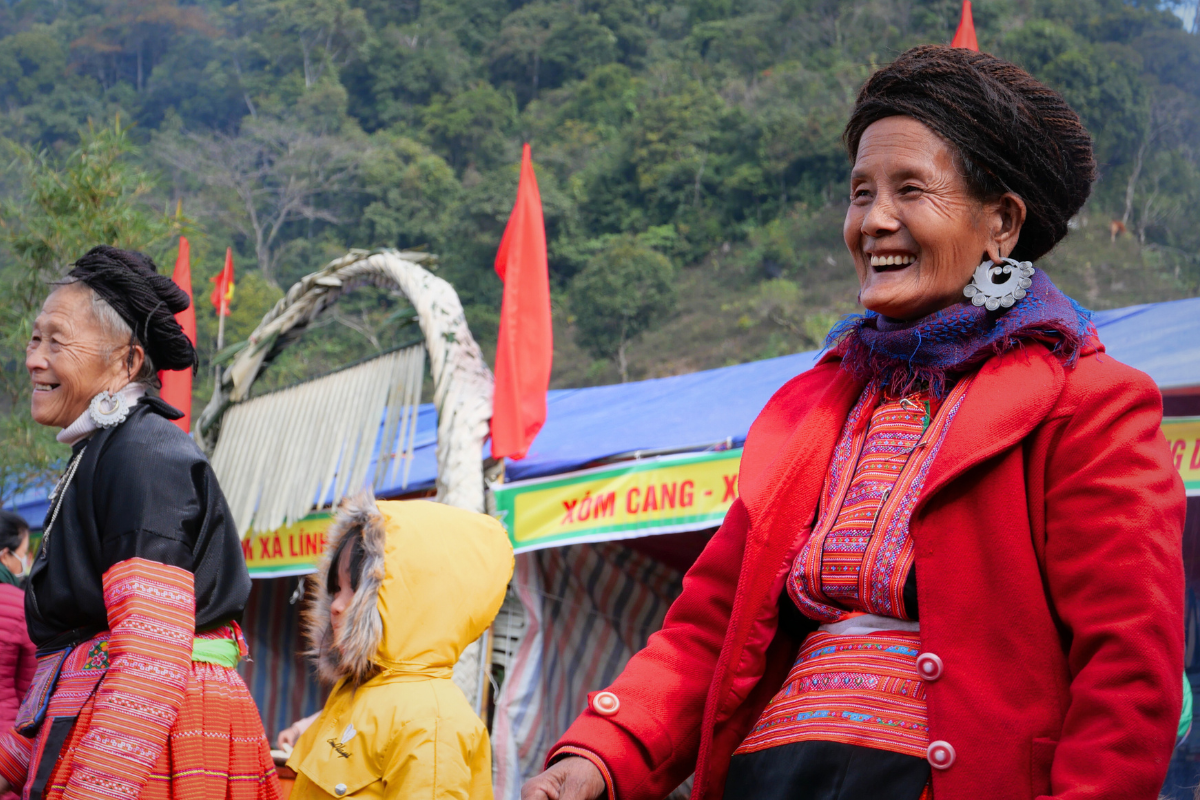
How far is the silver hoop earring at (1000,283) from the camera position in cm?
139

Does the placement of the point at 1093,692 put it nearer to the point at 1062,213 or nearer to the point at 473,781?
the point at 1062,213

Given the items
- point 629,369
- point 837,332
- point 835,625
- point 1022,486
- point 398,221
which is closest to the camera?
point 1022,486

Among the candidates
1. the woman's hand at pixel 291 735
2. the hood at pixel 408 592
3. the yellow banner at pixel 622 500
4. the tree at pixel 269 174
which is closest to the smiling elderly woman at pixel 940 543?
the hood at pixel 408 592

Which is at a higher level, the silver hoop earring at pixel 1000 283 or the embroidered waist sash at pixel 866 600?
the silver hoop earring at pixel 1000 283

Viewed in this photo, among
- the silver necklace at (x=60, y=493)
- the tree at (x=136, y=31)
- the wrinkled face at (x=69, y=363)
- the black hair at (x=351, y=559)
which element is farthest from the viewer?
the tree at (x=136, y=31)

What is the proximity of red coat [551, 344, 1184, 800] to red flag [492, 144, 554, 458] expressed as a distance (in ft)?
11.1

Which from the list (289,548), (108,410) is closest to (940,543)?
(108,410)

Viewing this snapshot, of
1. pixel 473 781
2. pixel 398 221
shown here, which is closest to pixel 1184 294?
pixel 398 221

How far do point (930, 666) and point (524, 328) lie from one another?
13.3 feet

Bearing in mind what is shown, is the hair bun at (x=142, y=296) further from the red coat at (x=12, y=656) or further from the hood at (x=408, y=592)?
Answer: the red coat at (x=12, y=656)

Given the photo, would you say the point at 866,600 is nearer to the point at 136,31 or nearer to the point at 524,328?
the point at 524,328

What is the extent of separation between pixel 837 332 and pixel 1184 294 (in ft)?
96.7

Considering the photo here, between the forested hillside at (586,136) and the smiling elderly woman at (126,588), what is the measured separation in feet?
57.2

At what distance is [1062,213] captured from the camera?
1475 mm
